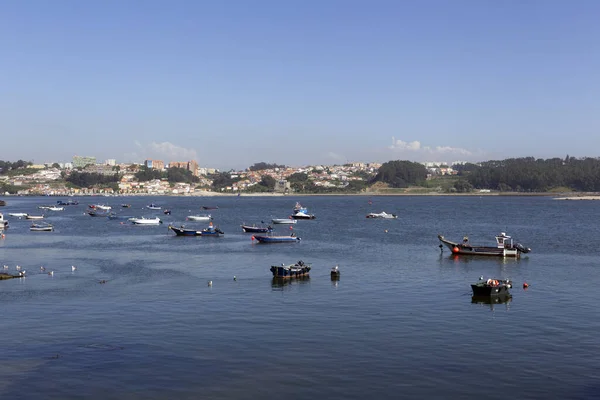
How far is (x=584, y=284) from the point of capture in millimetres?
41531

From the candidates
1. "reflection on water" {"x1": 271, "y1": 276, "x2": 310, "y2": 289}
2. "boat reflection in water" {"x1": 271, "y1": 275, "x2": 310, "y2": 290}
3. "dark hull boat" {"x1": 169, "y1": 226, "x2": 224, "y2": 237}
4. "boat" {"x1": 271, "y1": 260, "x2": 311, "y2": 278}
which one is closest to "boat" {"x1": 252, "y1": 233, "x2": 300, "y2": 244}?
"dark hull boat" {"x1": 169, "y1": 226, "x2": 224, "y2": 237}

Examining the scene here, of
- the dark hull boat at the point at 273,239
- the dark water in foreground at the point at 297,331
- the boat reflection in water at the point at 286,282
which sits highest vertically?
the dark hull boat at the point at 273,239

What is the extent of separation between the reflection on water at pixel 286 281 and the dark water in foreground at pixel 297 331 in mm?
335

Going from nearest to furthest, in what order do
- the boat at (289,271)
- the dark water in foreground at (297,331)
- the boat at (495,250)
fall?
1. the dark water in foreground at (297,331)
2. the boat at (289,271)
3. the boat at (495,250)

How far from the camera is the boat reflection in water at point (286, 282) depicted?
4064cm

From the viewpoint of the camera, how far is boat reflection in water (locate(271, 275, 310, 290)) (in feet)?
133

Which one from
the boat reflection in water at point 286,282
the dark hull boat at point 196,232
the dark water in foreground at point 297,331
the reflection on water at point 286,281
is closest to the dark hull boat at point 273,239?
the dark hull boat at point 196,232

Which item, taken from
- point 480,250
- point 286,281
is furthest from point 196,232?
point 286,281

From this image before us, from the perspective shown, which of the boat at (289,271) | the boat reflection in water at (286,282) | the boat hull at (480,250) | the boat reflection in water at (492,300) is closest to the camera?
the boat reflection in water at (492,300)

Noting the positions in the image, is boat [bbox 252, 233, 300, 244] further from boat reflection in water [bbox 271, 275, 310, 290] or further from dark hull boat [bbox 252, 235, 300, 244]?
boat reflection in water [bbox 271, 275, 310, 290]

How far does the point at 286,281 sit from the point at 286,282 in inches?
11.1

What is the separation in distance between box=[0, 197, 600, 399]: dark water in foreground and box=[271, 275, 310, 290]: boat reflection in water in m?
0.33

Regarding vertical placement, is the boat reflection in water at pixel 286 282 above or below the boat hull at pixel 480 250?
below

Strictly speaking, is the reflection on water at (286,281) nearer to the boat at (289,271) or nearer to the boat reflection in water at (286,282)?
the boat reflection in water at (286,282)
